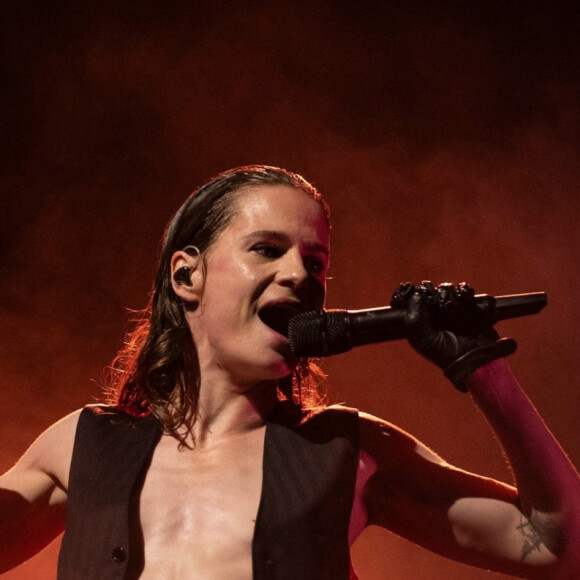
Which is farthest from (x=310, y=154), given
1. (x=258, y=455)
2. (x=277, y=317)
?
(x=258, y=455)

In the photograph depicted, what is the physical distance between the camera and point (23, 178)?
12.3ft

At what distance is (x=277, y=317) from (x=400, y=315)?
1.63 ft

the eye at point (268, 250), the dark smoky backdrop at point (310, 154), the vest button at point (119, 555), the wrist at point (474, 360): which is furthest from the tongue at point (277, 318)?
the dark smoky backdrop at point (310, 154)

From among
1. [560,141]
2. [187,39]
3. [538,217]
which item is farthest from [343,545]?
[187,39]

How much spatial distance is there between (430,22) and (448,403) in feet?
5.77

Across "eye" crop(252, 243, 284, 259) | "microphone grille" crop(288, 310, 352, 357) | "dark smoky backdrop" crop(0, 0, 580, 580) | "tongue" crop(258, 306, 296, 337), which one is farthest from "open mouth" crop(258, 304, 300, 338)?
"dark smoky backdrop" crop(0, 0, 580, 580)

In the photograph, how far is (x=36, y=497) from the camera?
2.22 meters

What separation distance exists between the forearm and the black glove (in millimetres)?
48

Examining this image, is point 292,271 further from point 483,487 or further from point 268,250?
point 483,487

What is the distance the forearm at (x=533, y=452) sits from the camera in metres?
1.84

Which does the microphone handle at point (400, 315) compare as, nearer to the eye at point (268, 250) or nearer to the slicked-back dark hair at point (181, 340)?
the eye at point (268, 250)

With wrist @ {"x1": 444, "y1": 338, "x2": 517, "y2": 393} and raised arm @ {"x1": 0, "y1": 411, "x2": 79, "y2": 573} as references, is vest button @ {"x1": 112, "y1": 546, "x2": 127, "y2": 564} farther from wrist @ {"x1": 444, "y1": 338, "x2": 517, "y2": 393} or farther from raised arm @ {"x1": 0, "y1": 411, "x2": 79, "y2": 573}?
wrist @ {"x1": 444, "y1": 338, "x2": 517, "y2": 393}

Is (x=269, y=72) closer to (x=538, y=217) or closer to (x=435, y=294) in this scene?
(x=538, y=217)

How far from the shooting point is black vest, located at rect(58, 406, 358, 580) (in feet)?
6.38
